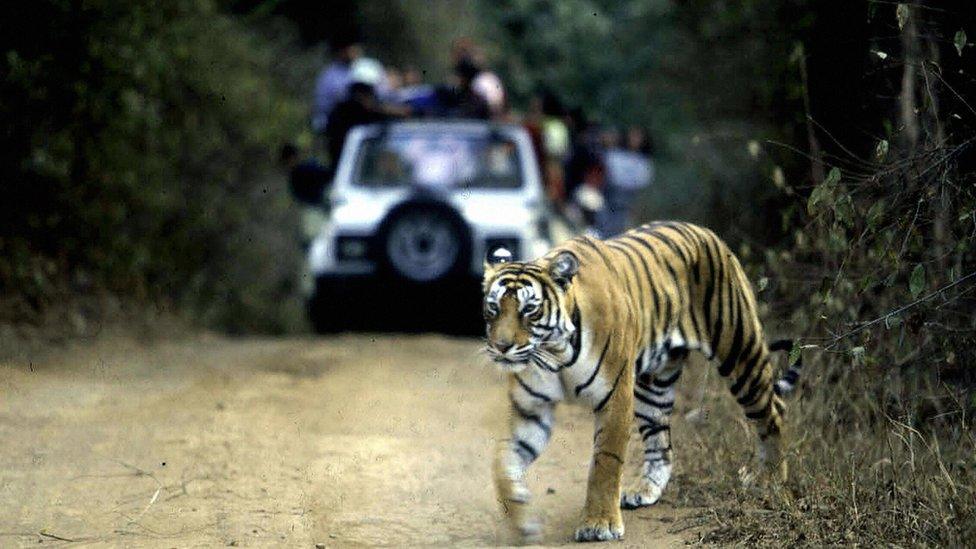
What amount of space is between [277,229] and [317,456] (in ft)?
28.9

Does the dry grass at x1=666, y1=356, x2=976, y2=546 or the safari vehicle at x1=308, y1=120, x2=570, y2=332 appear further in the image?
the safari vehicle at x1=308, y1=120, x2=570, y2=332

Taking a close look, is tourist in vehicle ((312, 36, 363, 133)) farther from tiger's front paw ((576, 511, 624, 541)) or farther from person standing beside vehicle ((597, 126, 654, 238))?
tiger's front paw ((576, 511, 624, 541))

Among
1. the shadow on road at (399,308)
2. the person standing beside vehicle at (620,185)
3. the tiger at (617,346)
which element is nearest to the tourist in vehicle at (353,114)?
the shadow on road at (399,308)

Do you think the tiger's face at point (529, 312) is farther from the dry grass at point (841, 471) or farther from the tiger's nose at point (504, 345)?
the dry grass at point (841, 471)

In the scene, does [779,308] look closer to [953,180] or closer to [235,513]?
[953,180]

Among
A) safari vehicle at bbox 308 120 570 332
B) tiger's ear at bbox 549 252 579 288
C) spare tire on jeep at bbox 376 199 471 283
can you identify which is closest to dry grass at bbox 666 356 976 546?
tiger's ear at bbox 549 252 579 288

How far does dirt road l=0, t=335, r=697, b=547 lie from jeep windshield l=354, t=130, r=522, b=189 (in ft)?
6.87

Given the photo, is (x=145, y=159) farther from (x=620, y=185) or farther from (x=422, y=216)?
(x=620, y=185)

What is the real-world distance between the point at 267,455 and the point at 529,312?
2093 mm

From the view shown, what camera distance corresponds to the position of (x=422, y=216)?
35.2 feet

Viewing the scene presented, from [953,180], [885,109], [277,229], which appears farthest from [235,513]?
[277,229]

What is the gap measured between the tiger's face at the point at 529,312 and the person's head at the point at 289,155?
303 inches

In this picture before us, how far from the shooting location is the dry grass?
A: 4941 mm

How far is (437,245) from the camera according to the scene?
35.0 feet
